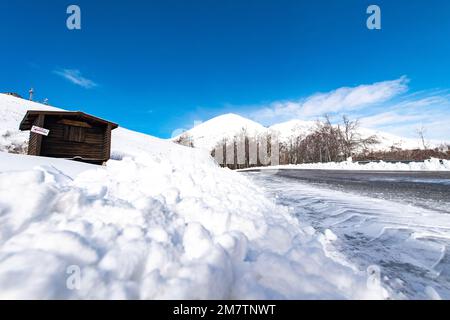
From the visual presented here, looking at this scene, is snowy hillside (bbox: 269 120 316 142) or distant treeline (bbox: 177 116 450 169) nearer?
distant treeline (bbox: 177 116 450 169)

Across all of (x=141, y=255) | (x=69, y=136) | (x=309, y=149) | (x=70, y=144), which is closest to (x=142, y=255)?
(x=141, y=255)

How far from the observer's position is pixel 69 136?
43.3 feet

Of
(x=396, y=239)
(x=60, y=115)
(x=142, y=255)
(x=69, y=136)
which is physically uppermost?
(x=60, y=115)

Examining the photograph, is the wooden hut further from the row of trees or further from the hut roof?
the row of trees

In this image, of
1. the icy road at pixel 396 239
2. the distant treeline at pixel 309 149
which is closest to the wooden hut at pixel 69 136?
the icy road at pixel 396 239

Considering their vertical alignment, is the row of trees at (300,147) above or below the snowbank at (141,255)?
above

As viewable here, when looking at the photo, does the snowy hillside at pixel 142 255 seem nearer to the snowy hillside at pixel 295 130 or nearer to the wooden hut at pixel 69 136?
the wooden hut at pixel 69 136

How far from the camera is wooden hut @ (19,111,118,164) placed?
12.3 metres

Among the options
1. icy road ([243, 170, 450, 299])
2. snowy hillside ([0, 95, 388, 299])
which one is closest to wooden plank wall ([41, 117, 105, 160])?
snowy hillside ([0, 95, 388, 299])

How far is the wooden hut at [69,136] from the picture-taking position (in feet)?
40.3

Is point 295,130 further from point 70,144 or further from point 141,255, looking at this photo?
point 141,255
